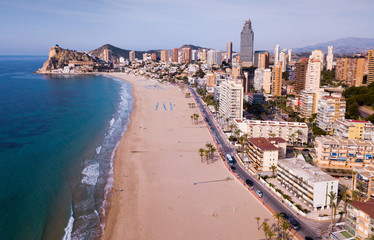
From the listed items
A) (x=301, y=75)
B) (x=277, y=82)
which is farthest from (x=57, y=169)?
(x=301, y=75)

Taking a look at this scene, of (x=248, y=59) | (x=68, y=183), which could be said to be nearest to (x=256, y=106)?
(x=68, y=183)

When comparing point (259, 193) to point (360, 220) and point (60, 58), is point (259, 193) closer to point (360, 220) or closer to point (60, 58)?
point (360, 220)

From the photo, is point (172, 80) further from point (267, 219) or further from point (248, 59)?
point (267, 219)

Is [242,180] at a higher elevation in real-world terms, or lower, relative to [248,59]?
lower

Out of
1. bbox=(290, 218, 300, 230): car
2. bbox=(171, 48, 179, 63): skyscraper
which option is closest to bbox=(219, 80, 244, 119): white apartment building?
bbox=(290, 218, 300, 230): car

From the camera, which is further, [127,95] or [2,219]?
[127,95]

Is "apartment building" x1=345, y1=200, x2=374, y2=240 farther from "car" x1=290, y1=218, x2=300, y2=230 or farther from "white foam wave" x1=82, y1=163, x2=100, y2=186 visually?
"white foam wave" x1=82, y1=163, x2=100, y2=186

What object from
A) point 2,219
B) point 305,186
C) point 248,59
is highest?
point 248,59

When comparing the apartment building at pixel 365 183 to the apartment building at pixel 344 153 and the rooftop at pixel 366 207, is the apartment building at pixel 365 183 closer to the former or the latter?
the rooftop at pixel 366 207
